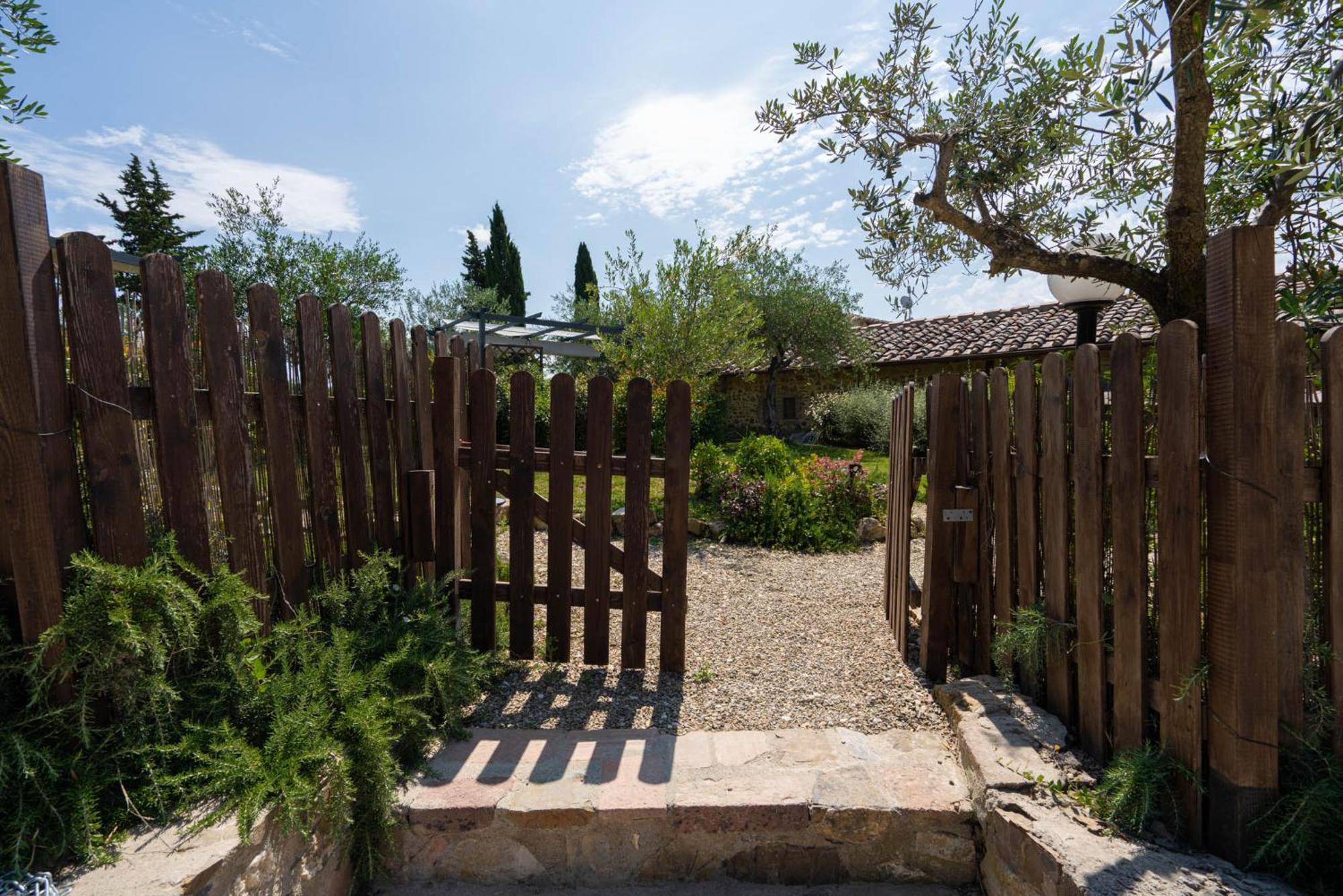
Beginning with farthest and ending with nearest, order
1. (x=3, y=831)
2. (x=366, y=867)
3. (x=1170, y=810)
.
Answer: (x=366, y=867)
(x=1170, y=810)
(x=3, y=831)

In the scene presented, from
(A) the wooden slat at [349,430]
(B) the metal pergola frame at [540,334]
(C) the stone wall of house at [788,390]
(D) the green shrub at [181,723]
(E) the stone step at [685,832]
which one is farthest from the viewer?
(C) the stone wall of house at [788,390]

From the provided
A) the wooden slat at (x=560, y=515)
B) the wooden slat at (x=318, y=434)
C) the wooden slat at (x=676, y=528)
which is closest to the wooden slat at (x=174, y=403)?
the wooden slat at (x=318, y=434)

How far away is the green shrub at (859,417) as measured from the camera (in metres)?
14.2

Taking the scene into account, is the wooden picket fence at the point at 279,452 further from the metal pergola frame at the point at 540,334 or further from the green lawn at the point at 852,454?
the metal pergola frame at the point at 540,334

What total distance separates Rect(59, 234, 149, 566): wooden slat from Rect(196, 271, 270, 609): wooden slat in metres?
0.29

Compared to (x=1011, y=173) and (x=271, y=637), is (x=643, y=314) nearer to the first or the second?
(x=1011, y=173)

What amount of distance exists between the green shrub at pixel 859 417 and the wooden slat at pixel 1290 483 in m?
11.3

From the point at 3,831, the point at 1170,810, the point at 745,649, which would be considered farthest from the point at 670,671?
the point at 3,831

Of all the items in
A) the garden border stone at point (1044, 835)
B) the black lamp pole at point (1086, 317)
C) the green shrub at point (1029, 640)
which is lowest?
the garden border stone at point (1044, 835)

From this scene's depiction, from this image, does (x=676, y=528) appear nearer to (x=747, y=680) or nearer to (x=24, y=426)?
(x=747, y=680)

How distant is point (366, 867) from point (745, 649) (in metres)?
2.36

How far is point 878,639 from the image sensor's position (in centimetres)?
430

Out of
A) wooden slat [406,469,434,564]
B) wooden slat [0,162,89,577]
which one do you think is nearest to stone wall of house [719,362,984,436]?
wooden slat [406,469,434,564]

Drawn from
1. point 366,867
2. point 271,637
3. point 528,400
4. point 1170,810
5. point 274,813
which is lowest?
point 366,867
